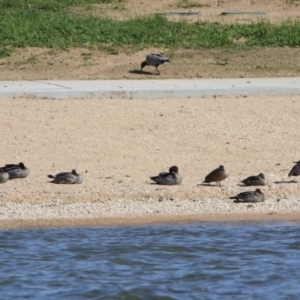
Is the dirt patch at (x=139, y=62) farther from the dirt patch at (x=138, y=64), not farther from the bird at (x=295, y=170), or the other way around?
the bird at (x=295, y=170)

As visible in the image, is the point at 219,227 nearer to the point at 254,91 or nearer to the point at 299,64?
the point at 254,91

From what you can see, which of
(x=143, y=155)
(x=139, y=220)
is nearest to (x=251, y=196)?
(x=139, y=220)

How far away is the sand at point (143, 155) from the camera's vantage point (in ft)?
37.6

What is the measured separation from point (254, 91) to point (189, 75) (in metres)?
2.58

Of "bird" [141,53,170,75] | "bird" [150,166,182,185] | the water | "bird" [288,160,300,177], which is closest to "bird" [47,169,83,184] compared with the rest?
"bird" [150,166,182,185]

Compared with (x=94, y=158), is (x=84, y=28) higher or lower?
higher

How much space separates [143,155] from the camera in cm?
1365

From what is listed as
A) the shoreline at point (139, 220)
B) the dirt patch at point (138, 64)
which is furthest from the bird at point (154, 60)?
the shoreline at point (139, 220)

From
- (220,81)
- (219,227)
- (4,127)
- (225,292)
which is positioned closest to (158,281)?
(225,292)

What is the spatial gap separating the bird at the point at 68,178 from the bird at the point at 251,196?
76.8 inches

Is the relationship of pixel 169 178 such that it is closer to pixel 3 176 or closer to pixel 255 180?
pixel 255 180

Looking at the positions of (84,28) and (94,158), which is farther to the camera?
(84,28)

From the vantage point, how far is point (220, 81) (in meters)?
17.8

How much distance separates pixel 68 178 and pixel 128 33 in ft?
32.5
